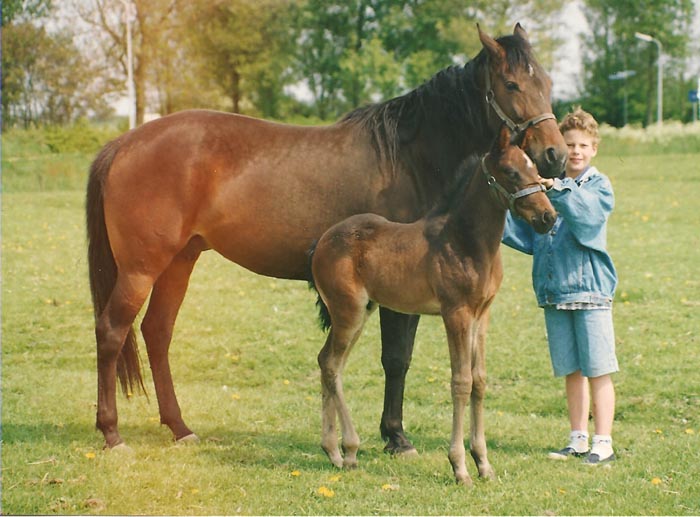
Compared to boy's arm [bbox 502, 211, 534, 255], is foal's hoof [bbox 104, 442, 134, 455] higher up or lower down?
lower down

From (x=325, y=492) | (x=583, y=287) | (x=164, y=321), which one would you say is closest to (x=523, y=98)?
(x=583, y=287)

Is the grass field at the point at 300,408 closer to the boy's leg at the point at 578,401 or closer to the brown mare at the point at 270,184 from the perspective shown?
the boy's leg at the point at 578,401

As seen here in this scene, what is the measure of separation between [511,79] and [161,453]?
319 cm

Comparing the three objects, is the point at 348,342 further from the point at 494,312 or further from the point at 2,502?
the point at 494,312

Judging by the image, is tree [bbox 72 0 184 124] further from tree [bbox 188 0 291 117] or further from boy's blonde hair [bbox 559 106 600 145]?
boy's blonde hair [bbox 559 106 600 145]

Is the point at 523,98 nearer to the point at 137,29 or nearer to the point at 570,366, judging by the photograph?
the point at 570,366

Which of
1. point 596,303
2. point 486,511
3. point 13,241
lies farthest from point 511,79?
point 13,241

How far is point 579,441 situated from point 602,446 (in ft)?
0.67

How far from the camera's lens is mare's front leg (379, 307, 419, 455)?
5.54 meters

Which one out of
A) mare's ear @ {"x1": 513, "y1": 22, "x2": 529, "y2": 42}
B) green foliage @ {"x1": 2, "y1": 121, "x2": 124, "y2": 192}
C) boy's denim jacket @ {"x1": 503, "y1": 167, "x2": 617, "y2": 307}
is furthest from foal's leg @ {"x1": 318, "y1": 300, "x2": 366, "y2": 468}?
green foliage @ {"x1": 2, "y1": 121, "x2": 124, "y2": 192}

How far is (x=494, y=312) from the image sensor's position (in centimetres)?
1059

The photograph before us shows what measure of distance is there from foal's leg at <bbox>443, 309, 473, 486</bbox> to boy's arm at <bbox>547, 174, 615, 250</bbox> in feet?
3.29

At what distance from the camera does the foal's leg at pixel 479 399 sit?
187 inches

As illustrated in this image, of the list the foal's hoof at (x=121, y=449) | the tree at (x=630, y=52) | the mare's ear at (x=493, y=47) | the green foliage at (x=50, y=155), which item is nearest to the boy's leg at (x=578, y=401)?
the mare's ear at (x=493, y=47)
